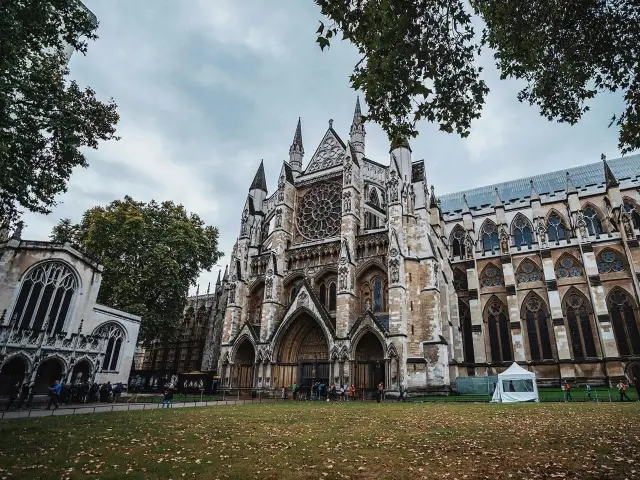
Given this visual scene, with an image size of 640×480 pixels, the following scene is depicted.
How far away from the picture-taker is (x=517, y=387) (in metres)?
21.2

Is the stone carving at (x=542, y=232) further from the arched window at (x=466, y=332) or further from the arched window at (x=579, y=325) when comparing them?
the arched window at (x=466, y=332)

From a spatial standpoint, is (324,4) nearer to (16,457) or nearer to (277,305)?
(16,457)

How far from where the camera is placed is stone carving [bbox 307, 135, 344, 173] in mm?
33781

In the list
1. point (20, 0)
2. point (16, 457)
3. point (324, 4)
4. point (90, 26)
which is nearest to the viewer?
point (16, 457)

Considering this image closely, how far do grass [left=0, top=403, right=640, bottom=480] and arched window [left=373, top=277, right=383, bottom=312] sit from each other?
15508 millimetres

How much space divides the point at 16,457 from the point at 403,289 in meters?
20.6

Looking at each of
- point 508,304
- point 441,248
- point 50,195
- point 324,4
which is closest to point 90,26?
point 50,195

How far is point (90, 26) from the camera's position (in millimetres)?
11578

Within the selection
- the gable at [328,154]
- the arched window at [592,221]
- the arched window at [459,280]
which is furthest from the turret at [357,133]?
the arched window at [592,221]

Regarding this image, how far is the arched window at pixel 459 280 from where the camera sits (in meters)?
35.6

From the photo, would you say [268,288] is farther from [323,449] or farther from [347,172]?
[323,449]

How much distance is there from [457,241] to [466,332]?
372 inches

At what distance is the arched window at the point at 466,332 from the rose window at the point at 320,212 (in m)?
14.5

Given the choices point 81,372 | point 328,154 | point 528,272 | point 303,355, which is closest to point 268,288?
point 303,355
